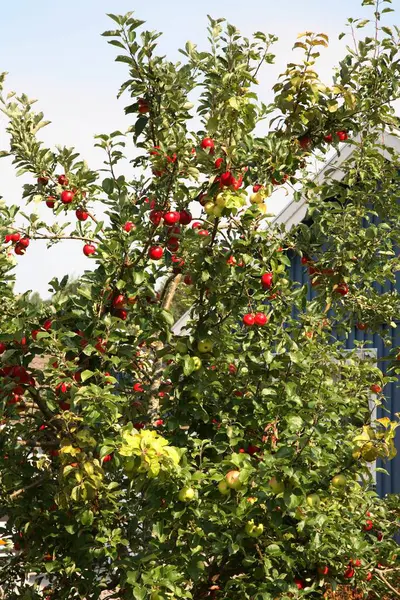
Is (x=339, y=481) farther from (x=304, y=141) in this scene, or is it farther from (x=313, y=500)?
(x=304, y=141)

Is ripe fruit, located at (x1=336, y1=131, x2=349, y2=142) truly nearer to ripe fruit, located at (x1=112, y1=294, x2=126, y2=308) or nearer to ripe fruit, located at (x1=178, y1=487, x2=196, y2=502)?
ripe fruit, located at (x1=112, y1=294, x2=126, y2=308)

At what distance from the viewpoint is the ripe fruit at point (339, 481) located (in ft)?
14.3

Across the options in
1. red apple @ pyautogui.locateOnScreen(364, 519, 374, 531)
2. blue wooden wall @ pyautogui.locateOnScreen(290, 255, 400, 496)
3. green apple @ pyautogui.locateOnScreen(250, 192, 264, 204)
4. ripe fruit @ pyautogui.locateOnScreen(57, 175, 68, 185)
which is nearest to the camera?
green apple @ pyautogui.locateOnScreen(250, 192, 264, 204)

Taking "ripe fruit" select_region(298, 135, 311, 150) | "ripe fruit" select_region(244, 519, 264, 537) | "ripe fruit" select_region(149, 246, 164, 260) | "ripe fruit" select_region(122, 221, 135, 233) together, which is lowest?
"ripe fruit" select_region(244, 519, 264, 537)

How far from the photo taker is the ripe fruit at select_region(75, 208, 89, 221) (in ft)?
15.5

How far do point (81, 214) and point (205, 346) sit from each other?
1.14 meters

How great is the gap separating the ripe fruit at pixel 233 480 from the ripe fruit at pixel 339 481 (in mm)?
748

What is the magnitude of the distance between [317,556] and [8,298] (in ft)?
7.20

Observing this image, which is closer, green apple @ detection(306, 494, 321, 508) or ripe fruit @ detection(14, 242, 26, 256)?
green apple @ detection(306, 494, 321, 508)

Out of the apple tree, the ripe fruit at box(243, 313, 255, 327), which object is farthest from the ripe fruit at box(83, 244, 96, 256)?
the ripe fruit at box(243, 313, 255, 327)

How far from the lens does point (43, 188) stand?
4.73 meters

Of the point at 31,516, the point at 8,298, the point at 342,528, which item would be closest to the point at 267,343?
the point at 342,528

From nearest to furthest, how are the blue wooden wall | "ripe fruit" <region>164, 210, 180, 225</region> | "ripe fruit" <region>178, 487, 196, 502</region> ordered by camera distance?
"ripe fruit" <region>178, 487, 196, 502</region>
"ripe fruit" <region>164, 210, 180, 225</region>
the blue wooden wall

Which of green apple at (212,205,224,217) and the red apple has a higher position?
green apple at (212,205,224,217)
